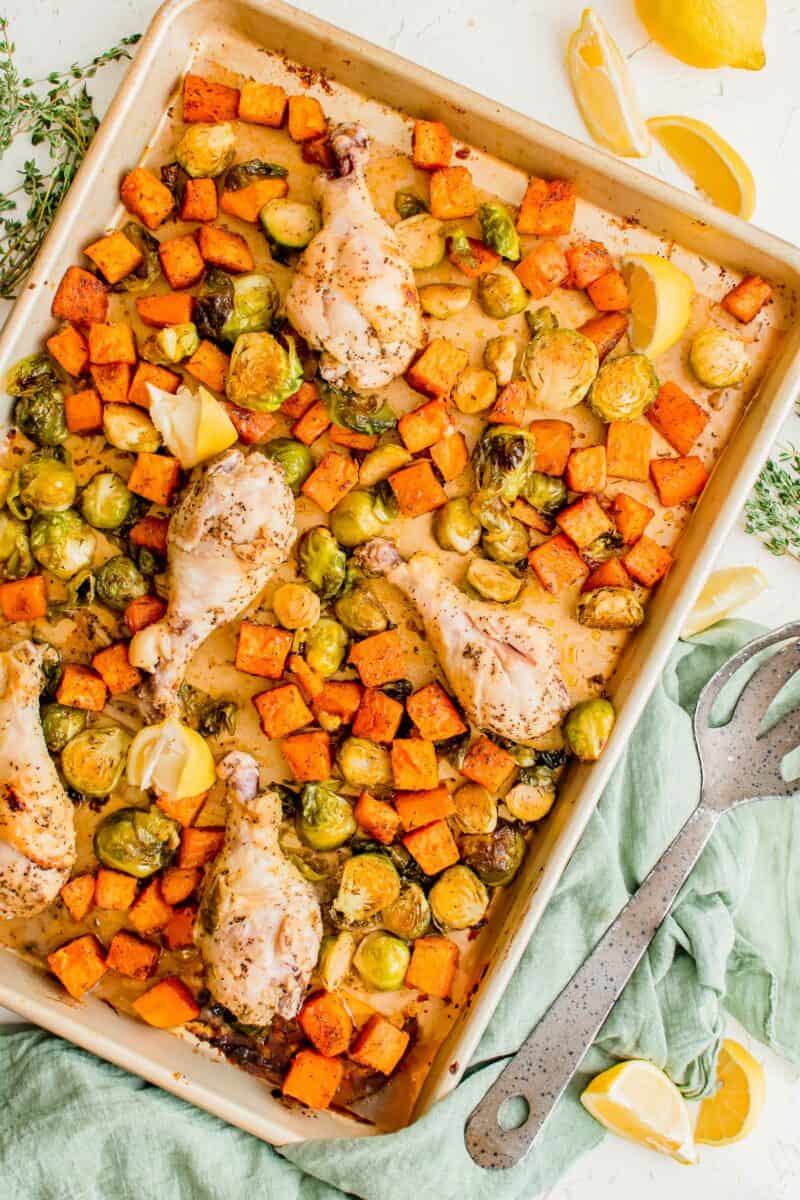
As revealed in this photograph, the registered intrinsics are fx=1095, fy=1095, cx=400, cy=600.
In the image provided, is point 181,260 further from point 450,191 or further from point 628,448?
point 628,448

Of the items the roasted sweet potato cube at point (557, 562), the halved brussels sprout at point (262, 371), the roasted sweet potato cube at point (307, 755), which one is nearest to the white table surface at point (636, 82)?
the roasted sweet potato cube at point (557, 562)

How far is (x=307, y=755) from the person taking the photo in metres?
3.66

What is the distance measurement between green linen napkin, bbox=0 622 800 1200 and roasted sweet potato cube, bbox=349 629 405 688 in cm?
85

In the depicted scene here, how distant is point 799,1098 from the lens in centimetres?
393

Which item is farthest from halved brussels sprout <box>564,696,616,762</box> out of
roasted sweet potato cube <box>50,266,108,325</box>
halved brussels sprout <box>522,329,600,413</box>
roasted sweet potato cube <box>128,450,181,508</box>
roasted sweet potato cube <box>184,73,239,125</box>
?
roasted sweet potato cube <box>184,73,239,125</box>

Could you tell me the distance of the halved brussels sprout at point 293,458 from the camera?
11.9ft

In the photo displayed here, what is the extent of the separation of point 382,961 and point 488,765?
0.74m

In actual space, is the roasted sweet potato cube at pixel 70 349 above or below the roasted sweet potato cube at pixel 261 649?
above

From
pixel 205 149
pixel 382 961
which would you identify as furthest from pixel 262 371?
pixel 382 961

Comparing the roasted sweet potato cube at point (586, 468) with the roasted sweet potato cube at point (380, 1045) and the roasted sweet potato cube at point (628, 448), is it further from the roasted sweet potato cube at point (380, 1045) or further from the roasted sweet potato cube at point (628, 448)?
the roasted sweet potato cube at point (380, 1045)

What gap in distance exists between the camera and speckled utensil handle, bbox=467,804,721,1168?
140 inches

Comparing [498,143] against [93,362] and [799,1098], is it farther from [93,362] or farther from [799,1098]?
[799,1098]

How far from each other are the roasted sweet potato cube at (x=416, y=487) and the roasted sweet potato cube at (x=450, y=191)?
84cm

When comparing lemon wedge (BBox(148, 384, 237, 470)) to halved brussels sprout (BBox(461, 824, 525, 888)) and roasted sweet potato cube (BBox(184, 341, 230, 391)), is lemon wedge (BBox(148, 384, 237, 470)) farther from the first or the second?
halved brussels sprout (BBox(461, 824, 525, 888))
